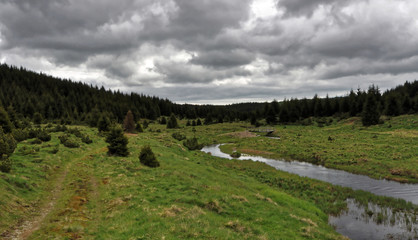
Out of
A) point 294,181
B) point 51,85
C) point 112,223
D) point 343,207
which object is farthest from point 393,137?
point 51,85

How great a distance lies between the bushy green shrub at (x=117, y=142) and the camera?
1452 inches

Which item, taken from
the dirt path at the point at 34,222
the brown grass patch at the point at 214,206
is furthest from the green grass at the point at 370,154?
the dirt path at the point at 34,222

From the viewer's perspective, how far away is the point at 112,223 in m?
13.8

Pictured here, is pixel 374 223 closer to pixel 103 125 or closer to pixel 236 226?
pixel 236 226

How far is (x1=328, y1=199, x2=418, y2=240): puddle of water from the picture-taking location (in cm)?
1847

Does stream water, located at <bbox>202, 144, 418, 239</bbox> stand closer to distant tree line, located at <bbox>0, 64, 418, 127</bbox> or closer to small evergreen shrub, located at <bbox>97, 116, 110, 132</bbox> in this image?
small evergreen shrub, located at <bbox>97, 116, 110, 132</bbox>

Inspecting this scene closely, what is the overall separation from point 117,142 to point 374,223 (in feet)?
115

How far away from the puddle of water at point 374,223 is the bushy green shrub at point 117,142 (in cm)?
3042

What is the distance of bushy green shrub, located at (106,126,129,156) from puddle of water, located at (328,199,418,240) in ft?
99.8

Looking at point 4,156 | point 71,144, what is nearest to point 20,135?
point 71,144

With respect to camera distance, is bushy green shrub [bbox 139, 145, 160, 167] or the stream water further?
bushy green shrub [bbox 139, 145, 160, 167]

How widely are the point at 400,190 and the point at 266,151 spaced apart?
34054 mm

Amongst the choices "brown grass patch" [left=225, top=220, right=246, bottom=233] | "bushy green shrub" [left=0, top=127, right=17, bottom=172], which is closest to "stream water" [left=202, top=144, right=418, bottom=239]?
"brown grass patch" [left=225, top=220, right=246, bottom=233]

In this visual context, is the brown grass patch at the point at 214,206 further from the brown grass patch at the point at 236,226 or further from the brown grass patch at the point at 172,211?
the brown grass patch at the point at 172,211
